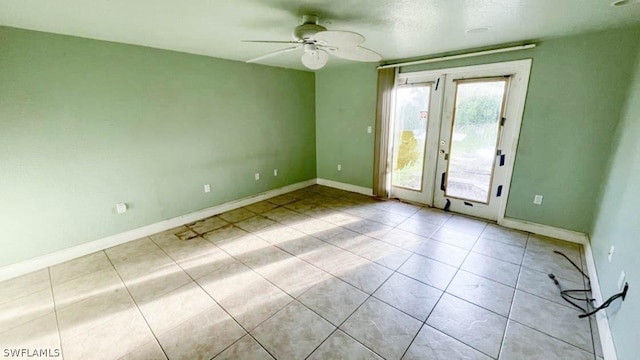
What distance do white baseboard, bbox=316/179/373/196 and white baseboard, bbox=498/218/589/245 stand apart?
219 centimetres

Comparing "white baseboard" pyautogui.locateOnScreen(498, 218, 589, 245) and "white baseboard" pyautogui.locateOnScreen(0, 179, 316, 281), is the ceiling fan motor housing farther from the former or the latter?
"white baseboard" pyautogui.locateOnScreen(498, 218, 589, 245)

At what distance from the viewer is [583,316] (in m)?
1.95

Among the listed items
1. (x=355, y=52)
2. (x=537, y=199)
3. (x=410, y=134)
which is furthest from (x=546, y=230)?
(x=355, y=52)

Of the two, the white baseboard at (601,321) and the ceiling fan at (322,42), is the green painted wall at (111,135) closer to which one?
the ceiling fan at (322,42)

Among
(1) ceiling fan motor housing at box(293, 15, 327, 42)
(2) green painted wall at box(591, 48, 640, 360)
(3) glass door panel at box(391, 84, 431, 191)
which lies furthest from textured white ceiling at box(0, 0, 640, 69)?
(3) glass door panel at box(391, 84, 431, 191)

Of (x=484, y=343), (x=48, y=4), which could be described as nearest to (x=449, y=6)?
(x=484, y=343)

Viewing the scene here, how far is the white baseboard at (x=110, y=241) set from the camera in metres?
2.55

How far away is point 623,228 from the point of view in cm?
185

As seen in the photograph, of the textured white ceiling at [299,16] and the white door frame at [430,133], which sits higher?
the textured white ceiling at [299,16]

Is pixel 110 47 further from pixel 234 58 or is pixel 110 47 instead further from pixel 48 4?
pixel 234 58

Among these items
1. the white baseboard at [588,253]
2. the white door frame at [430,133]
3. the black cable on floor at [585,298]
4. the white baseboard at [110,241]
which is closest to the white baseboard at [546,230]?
the white baseboard at [588,253]

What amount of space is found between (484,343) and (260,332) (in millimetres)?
1602

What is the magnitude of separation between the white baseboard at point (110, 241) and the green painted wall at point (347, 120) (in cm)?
178

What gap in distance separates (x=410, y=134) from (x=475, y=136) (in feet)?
3.23
